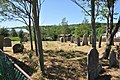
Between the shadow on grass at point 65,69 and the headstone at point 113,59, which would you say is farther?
the headstone at point 113,59

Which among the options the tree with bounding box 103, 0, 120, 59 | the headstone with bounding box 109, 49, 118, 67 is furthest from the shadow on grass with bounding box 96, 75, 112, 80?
the tree with bounding box 103, 0, 120, 59

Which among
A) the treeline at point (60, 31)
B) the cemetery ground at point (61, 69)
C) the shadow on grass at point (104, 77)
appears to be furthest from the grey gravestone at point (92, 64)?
the treeline at point (60, 31)

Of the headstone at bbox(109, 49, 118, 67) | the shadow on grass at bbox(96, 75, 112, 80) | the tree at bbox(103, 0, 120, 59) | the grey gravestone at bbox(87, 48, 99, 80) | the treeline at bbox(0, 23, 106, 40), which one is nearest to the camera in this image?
the grey gravestone at bbox(87, 48, 99, 80)

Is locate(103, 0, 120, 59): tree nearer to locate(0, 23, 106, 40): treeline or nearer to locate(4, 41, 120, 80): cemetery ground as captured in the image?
locate(4, 41, 120, 80): cemetery ground

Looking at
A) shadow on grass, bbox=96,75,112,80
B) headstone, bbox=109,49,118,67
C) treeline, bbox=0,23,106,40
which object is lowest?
shadow on grass, bbox=96,75,112,80

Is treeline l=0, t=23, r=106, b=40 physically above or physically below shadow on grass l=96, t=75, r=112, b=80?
above

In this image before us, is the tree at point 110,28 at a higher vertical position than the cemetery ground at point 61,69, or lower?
higher

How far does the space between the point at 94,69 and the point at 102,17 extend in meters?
8.29

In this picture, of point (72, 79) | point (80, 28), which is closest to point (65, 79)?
point (72, 79)

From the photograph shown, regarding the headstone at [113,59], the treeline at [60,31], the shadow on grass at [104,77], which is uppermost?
the treeline at [60,31]

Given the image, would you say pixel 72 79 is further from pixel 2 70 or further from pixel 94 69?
pixel 2 70

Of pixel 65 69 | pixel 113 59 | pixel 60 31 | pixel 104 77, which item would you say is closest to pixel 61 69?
pixel 65 69

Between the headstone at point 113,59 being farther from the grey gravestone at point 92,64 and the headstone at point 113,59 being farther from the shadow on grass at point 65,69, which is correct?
the grey gravestone at point 92,64

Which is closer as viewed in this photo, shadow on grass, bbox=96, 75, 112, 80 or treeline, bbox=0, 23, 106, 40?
shadow on grass, bbox=96, 75, 112, 80
